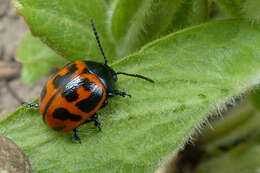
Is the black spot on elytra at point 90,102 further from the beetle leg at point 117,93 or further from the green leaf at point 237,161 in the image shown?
the green leaf at point 237,161

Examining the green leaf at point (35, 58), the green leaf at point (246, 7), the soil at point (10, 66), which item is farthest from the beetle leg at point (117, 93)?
the soil at point (10, 66)

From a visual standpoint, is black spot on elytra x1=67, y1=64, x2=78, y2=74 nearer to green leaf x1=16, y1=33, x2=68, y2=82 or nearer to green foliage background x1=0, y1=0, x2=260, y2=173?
green foliage background x1=0, y1=0, x2=260, y2=173

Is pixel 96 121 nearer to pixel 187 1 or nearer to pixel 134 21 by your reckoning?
pixel 134 21

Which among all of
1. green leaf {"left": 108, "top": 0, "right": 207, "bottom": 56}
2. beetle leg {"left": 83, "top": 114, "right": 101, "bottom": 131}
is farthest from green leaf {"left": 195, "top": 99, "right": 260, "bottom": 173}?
beetle leg {"left": 83, "top": 114, "right": 101, "bottom": 131}

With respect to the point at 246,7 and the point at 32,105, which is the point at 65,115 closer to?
the point at 32,105

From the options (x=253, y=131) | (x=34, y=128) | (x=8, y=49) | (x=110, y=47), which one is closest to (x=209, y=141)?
(x=253, y=131)

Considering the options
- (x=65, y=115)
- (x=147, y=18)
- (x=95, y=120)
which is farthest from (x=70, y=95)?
(x=147, y=18)
